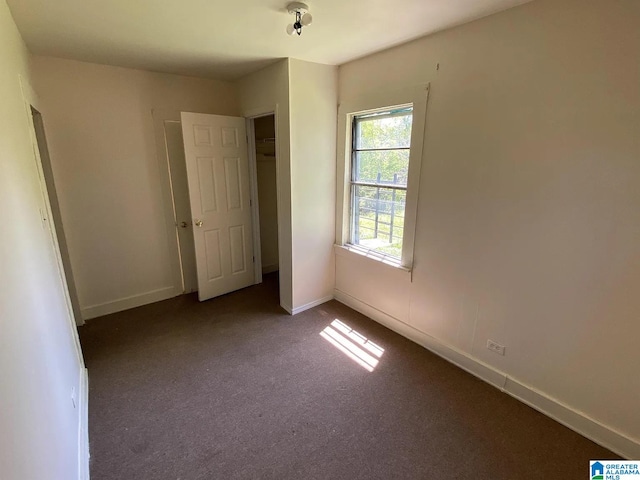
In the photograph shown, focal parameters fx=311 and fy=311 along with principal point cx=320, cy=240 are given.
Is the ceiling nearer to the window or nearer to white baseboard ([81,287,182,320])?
the window

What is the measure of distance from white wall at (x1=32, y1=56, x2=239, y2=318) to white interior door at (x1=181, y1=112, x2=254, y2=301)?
0.40 metres

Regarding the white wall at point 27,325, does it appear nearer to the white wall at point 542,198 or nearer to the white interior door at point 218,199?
the white interior door at point 218,199

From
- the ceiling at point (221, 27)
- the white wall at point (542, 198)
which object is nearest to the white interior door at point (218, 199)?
the ceiling at point (221, 27)

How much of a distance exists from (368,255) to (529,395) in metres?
1.62

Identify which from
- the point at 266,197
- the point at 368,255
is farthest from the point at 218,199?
the point at 368,255

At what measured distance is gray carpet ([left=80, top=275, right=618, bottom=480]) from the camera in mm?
1675

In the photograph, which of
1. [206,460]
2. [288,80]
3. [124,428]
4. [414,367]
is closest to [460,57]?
[288,80]

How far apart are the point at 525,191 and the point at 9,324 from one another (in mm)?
2494

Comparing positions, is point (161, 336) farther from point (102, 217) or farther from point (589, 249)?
point (589, 249)

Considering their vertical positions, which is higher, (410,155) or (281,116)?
(281,116)

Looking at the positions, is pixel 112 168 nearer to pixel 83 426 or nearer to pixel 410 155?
pixel 83 426

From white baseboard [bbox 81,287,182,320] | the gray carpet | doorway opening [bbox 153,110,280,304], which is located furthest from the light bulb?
white baseboard [bbox 81,287,182,320]

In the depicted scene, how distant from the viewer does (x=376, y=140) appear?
2863 millimetres

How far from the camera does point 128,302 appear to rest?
11.0 feet
